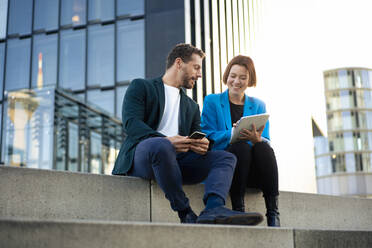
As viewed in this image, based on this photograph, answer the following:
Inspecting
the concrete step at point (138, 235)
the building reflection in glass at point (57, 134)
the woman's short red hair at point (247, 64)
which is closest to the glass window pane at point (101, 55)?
the building reflection in glass at point (57, 134)

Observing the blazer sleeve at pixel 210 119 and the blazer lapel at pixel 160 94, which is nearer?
the blazer lapel at pixel 160 94

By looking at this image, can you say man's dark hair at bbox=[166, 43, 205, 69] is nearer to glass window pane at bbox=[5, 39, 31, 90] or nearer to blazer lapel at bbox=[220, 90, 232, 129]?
blazer lapel at bbox=[220, 90, 232, 129]

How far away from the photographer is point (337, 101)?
6106 cm

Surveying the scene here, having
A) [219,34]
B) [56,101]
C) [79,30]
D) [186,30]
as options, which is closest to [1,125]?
[56,101]

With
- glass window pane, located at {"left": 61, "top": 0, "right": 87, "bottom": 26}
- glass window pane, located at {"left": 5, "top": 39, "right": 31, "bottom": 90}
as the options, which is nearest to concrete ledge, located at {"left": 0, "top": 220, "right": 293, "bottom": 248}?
glass window pane, located at {"left": 61, "top": 0, "right": 87, "bottom": 26}

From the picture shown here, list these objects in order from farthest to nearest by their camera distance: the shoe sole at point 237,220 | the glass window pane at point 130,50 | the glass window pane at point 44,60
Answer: the glass window pane at point 44,60
the glass window pane at point 130,50
the shoe sole at point 237,220

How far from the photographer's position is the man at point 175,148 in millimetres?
3166

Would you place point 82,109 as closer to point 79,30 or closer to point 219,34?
point 79,30

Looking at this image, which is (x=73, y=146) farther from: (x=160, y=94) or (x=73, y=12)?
(x=160, y=94)

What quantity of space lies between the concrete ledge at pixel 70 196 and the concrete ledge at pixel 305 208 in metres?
0.14

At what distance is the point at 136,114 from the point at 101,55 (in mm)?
9452

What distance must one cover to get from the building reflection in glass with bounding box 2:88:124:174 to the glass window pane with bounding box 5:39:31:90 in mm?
681

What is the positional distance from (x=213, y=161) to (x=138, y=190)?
0.60m

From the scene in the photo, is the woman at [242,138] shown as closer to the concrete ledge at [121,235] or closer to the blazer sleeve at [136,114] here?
the blazer sleeve at [136,114]
